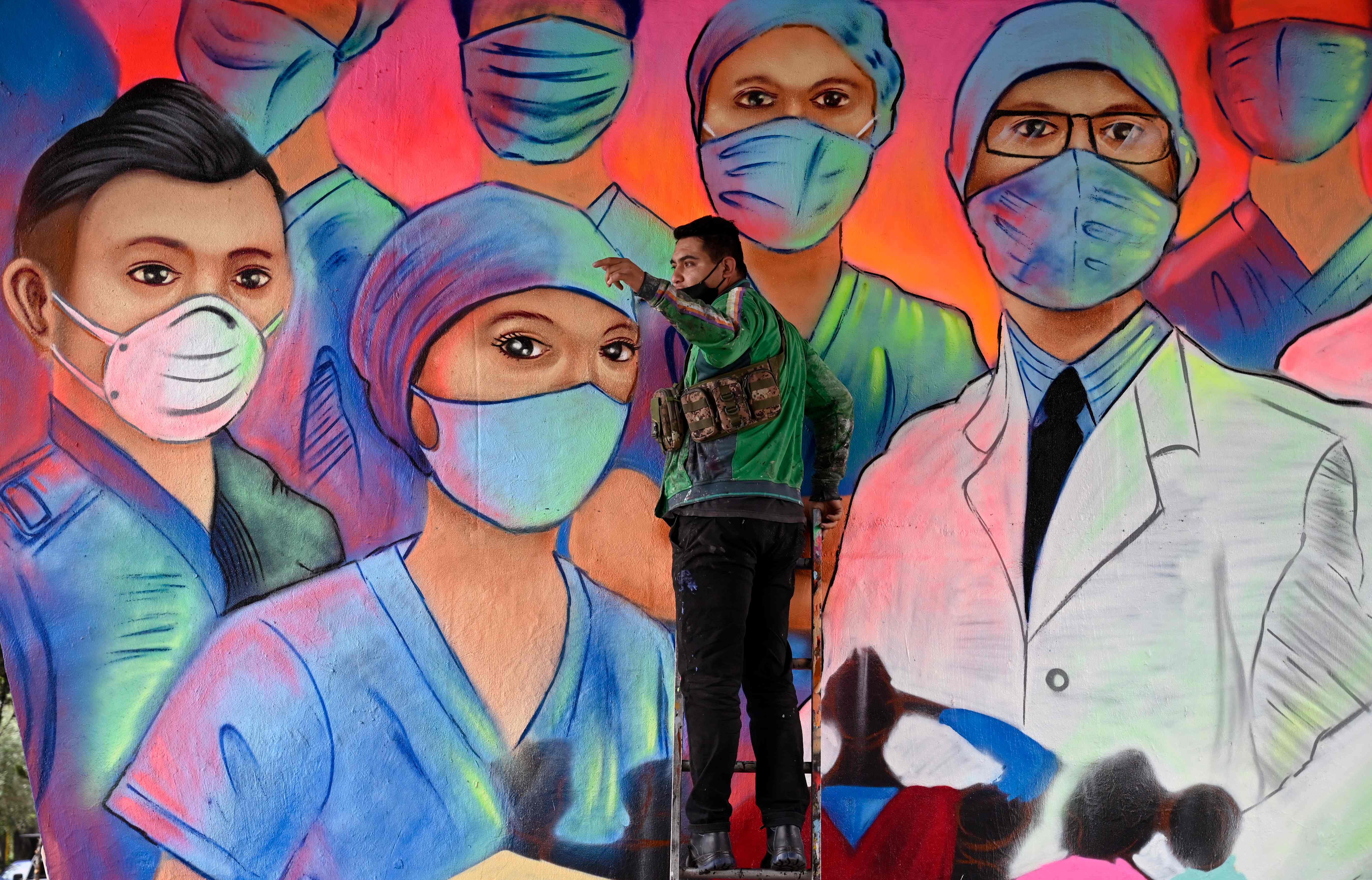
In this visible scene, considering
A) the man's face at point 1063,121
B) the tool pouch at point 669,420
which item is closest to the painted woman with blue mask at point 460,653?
the tool pouch at point 669,420

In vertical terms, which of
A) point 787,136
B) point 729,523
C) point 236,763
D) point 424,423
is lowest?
point 236,763

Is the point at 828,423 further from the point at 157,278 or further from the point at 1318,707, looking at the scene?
the point at 157,278

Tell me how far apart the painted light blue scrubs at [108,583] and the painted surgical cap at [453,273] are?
23.3 inches

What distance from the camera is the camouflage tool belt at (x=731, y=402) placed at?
3.80 m

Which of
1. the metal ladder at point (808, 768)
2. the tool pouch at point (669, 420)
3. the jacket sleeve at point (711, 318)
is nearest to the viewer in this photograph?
the jacket sleeve at point (711, 318)

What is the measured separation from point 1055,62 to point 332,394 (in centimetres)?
332

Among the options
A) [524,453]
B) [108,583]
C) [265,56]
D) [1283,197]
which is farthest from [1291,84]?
[108,583]

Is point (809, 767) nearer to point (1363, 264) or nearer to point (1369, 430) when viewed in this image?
point (1369, 430)

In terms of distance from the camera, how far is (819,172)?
465 centimetres

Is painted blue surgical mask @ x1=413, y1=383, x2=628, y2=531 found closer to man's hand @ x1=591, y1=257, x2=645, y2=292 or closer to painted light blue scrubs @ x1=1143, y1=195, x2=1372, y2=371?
man's hand @ x1=591, y1=257, x2=645, y2=292

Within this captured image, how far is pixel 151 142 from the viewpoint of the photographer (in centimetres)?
457

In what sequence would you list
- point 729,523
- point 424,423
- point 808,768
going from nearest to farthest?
point 729,523 → point 808,768 → point 424,423

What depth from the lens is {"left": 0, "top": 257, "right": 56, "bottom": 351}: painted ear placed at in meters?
4.52

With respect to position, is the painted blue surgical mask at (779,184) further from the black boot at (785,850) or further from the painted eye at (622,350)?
the black boot at (785,850)
